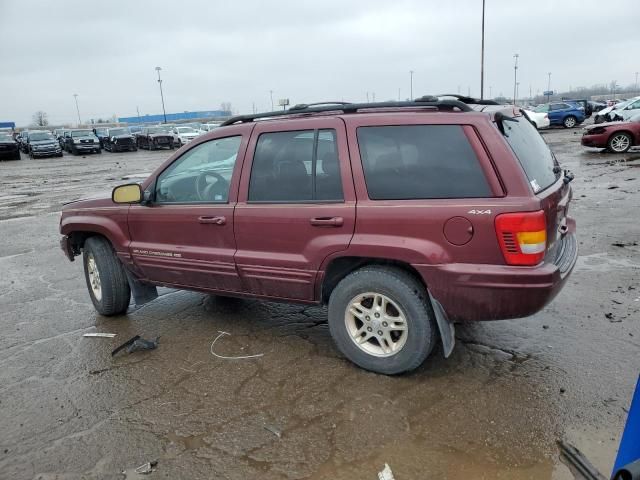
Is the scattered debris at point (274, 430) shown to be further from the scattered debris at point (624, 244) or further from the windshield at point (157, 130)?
the windshield at point (157, 130)

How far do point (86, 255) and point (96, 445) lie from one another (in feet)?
8.51

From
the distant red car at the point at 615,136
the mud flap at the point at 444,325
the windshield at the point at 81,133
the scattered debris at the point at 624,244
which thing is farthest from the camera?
the windshield at the point at 81,133

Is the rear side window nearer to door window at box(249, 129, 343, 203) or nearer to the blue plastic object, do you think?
door window at box(249, 129, 343, 203)

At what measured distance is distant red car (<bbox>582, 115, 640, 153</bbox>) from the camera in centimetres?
1571

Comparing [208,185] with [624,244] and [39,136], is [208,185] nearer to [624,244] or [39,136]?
[624,244]

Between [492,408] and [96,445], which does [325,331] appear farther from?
[96,445]

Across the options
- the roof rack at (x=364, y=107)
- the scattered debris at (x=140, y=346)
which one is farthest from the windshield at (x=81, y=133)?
the scattered debris at (x=140, y=346)

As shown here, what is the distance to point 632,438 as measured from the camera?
191 centimetres

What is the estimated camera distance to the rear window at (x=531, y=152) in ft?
10.6

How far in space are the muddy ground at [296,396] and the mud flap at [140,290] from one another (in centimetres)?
20

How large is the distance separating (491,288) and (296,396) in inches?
57.6

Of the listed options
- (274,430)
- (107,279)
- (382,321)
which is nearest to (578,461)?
(382,321)

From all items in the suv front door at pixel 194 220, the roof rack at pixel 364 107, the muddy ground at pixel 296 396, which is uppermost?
the roof rack at pixel 364 107

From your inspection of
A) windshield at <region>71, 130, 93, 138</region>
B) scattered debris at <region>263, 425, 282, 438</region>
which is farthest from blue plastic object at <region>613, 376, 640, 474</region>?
windshield at <region>71, 130, 93, 138</region>
